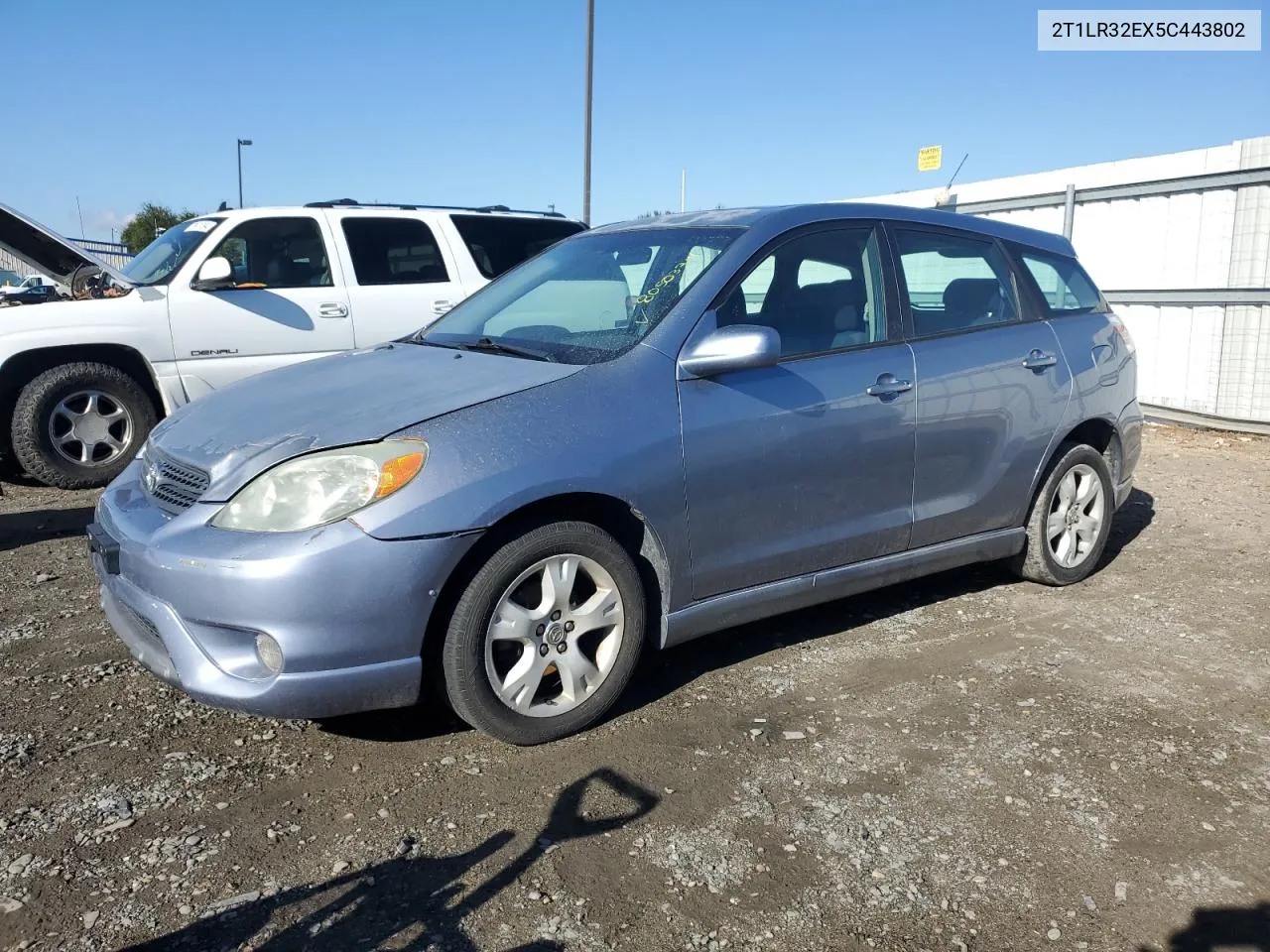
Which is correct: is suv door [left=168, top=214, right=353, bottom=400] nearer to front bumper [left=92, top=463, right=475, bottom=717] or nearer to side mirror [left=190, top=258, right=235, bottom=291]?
side mirror [left=190, top=258, right=235, bottom=291]

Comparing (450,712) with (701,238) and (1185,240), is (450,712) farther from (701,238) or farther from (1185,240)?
(1185,240)

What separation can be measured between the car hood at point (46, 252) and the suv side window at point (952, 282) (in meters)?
5.22

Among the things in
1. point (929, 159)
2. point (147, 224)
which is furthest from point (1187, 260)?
point (147, 224)

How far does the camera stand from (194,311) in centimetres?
698

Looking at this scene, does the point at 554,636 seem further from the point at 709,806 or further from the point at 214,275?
the point at 214,275


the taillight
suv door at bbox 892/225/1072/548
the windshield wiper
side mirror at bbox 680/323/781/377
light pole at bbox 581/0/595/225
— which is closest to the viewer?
side mirror at bbox 680/323/781/377

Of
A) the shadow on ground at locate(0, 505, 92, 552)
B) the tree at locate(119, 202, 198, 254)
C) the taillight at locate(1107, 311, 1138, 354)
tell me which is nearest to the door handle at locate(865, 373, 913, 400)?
the taillight at locate(1107, 311, 1138, 354)

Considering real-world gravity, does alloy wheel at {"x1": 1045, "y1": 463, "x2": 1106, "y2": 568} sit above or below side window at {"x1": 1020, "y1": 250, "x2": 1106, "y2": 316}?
below

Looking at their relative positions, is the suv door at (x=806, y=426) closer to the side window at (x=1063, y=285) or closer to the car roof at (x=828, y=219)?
the car roof at (x=828, y=219)

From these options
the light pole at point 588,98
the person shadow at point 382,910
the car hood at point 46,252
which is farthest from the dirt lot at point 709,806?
the light pole at point 588,98

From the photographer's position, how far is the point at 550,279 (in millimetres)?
4344

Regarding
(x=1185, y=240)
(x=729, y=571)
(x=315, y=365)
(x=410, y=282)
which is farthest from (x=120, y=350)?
(x=1185, y=240)

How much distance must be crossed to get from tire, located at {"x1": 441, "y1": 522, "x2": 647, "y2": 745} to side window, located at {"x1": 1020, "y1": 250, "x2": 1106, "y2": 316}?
2.66 metres

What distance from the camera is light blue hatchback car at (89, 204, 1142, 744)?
2.95 m
